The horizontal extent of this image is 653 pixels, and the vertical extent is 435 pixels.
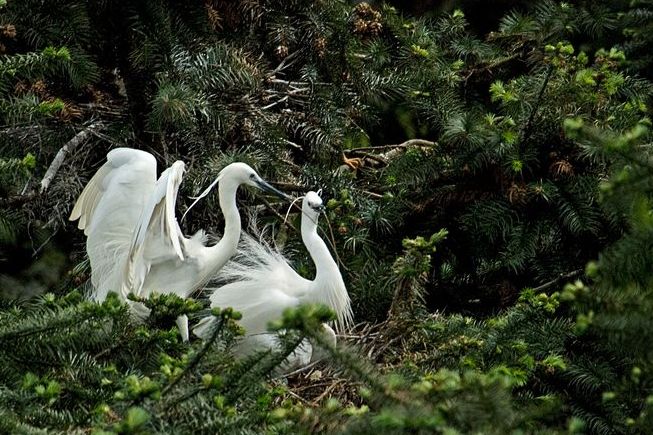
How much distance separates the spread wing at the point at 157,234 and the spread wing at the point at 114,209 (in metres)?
0.06

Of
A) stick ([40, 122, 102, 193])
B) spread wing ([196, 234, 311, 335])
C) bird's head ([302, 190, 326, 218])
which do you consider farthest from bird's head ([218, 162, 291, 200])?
stick ([40, 122, 102, 193])

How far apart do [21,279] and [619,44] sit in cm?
234

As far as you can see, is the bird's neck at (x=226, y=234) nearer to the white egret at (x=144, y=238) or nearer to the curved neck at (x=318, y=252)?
the white egret at (x=144, y=238)

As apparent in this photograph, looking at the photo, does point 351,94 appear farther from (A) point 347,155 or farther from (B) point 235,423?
(B) point 235,423

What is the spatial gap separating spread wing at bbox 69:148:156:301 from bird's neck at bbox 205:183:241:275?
238 mm

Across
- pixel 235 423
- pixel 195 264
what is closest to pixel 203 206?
pixel 195 264

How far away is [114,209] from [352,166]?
1.01 meters

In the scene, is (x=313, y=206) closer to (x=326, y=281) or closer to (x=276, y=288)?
(x=326, y=281)

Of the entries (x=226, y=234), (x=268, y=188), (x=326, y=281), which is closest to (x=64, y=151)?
(x=226, y=234)

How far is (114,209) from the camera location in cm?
366

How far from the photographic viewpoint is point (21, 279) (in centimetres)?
401

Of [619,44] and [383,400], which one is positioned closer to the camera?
[383,400]

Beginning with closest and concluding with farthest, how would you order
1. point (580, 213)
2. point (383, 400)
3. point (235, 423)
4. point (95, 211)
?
point (383, 400) < point (235, 423) < point (580, 213) < point (95, 211)

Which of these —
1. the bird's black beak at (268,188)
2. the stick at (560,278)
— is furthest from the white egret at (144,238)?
the stick at (560,278)
